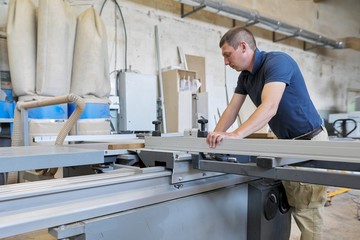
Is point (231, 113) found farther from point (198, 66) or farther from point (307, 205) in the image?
point (198, 66)

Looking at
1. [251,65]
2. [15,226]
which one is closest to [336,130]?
[251,65]

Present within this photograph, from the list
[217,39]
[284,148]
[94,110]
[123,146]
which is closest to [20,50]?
[94,110]

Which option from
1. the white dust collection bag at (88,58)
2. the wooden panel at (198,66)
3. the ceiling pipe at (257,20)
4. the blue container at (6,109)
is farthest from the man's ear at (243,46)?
the wooden panel at (198,66)

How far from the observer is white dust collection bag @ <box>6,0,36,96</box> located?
2.37m

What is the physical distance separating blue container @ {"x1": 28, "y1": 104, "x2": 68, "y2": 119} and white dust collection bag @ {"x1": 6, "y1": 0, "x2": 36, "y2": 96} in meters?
0.18

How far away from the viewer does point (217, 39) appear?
4660 millimetres

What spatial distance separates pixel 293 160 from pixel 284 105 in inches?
20.4

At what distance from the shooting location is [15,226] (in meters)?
0.58

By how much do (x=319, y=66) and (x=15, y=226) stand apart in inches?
274

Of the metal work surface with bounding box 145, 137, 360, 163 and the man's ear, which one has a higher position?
the man's ear

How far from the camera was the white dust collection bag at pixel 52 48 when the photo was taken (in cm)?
236

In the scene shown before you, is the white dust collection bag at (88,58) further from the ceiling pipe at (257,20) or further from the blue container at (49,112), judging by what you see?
the ceiling pipe at (257,20)

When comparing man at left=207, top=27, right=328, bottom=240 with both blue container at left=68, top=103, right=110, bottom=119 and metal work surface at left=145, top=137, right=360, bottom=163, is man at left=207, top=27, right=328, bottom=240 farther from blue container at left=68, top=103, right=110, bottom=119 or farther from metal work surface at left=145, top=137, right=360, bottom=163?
blue container at left=68, top=103, right=110, bottom=119

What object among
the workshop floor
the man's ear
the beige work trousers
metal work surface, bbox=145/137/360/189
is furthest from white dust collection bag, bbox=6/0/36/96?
the workshop floor
